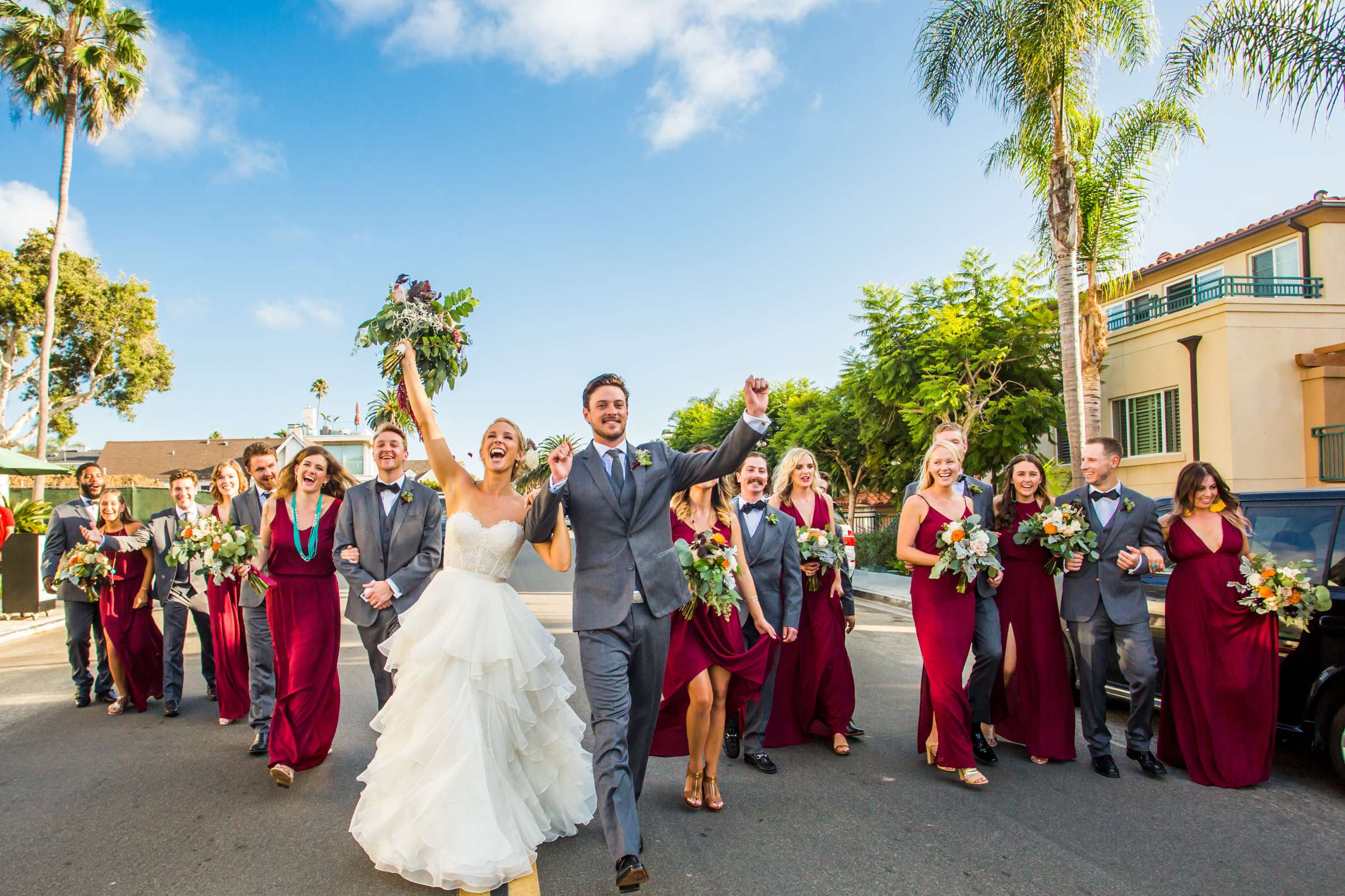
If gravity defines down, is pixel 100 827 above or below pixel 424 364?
below

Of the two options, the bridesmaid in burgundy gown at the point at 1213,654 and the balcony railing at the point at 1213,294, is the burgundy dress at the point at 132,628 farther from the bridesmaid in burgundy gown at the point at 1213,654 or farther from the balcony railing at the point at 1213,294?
the balcony railing at the point at 1213,294

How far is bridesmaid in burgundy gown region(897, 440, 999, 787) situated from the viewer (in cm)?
543

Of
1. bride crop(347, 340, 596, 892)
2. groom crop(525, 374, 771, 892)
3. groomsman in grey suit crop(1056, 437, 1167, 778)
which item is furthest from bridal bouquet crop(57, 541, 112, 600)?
groomsman in grey suit crop(1056, 437, 1167, 778)

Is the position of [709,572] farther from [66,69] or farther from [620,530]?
[66,69]

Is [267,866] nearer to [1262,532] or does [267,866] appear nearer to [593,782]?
[593,782]

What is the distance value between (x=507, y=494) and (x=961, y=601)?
3097 mm

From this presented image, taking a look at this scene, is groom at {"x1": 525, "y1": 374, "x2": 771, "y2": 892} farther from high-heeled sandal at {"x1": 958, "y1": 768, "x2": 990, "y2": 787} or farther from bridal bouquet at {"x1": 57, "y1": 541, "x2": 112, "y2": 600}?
bridal bouquet at {"x1": 57, "y1": 541, "x2": 112, "y2": 600}

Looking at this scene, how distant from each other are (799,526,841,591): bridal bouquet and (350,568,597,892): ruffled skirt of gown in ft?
8.26

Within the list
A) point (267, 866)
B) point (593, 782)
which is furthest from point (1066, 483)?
point (267, 866)

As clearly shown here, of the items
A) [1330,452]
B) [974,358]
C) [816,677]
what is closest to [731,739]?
[816,677]

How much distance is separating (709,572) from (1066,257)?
43.5 feet

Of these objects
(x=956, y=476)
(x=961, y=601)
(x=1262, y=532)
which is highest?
(x=956, y=476)

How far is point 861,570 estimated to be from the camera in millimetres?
22391

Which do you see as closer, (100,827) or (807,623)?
(100,827)
